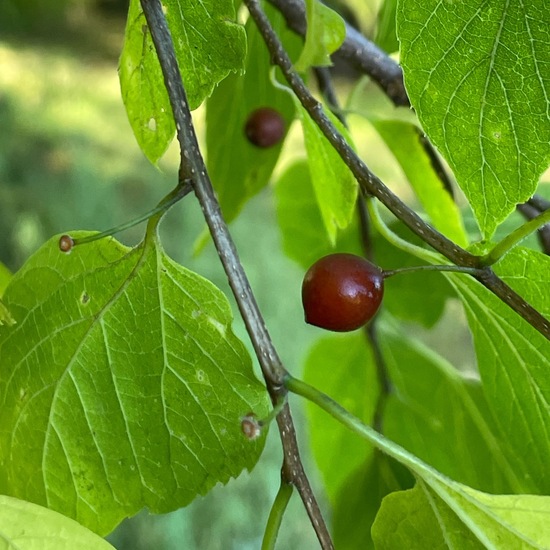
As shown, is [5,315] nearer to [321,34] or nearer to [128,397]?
[128,397]

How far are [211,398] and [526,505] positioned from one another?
12cm

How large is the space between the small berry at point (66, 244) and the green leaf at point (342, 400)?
29 centimetres

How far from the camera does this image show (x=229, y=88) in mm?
565

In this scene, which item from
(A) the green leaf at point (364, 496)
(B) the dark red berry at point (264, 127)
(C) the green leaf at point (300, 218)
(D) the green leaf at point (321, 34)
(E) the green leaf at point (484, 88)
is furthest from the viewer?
(C) the green leaf at point (300, 218)

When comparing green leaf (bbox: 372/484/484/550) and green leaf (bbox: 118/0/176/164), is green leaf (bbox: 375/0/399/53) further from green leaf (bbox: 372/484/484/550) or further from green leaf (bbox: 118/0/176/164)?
green leaf (bbox: 372/484/484/550)

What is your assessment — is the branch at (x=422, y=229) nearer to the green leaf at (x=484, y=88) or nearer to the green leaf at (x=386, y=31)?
the green leaf at (x=484, y=88)

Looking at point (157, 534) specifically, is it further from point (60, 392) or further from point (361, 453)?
point (60, 392)

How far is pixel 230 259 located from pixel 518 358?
0.43ft

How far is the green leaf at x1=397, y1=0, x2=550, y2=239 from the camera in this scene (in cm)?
21

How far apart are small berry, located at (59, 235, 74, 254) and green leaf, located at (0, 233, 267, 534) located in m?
0.01

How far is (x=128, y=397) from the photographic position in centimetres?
30

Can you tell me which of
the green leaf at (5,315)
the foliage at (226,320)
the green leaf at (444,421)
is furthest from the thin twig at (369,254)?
the green leaf at (5,315)

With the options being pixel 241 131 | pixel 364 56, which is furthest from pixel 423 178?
pixel 241 131

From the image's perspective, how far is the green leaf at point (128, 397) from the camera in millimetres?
301
